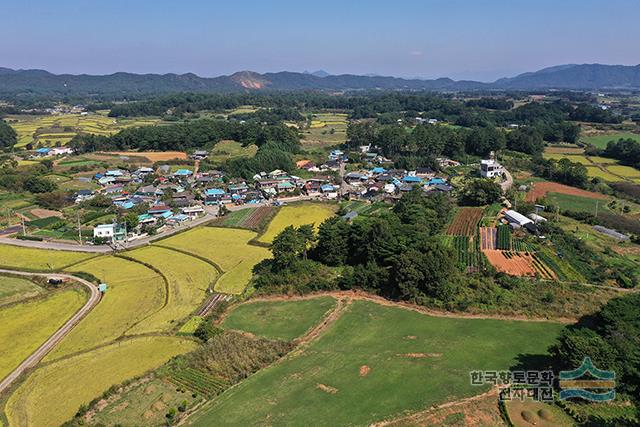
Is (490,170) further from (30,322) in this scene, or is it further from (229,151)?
(30,322)

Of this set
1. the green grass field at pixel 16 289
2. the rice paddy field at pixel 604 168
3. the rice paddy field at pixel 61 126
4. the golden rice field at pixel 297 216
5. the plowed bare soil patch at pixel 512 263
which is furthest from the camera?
the rice paddy field at pixel 61 126

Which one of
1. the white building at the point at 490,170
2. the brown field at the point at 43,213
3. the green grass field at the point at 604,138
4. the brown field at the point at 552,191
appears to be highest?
the green grass field at the point at 604,138

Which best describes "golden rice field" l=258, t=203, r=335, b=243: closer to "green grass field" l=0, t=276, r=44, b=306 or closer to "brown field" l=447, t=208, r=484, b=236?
"brown field" l=447, t=208, r=484, b=236

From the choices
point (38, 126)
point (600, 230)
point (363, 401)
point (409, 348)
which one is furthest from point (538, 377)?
point (38, 126)

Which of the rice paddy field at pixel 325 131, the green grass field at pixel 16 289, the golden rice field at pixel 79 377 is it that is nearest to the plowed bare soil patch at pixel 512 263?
the golden rice field at pixel 79 377

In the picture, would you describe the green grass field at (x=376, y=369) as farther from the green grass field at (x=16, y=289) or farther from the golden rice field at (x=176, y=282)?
the green grass field at (x=16, y=289)

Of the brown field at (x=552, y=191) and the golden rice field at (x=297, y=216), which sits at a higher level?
the brown field at (x=552, y=191)

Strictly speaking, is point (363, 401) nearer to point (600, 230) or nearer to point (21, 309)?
point (21, 309)

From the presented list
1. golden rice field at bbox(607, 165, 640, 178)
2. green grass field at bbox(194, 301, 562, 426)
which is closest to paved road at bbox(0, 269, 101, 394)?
green grass field at bbox(194, 301, 562, 426)
